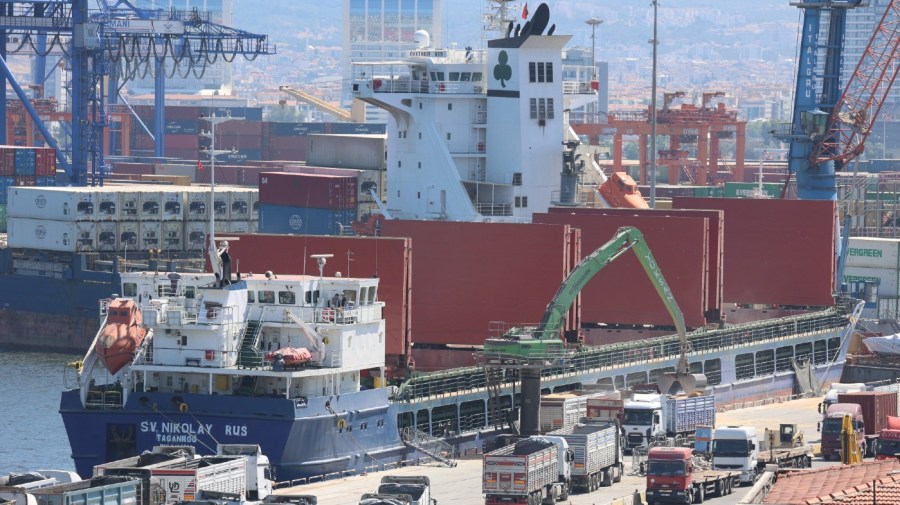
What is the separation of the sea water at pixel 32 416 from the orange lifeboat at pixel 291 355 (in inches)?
233

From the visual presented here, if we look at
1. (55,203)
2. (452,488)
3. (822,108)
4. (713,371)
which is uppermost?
(822,108)

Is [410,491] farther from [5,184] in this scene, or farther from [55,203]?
[5,184]

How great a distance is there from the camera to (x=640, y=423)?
147 ft

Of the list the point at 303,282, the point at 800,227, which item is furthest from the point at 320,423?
the point at 800,227

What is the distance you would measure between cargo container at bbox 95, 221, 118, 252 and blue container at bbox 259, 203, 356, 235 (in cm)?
716

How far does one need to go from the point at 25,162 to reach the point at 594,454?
2152 inches

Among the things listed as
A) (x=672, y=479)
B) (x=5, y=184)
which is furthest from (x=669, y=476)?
(x=5, y=184)

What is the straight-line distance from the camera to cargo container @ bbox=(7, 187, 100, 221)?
76.2m

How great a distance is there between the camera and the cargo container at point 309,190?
230 feet

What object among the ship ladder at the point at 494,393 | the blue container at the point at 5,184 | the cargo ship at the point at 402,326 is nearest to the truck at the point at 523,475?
the cargo ship at the point at 402,326

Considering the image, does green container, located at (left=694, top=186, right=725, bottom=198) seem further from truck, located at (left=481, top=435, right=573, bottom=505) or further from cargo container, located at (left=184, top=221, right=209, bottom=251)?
truck, located at (left=481, top=435, right=573, bottom=505)

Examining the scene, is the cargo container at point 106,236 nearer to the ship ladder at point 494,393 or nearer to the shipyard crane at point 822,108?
the shipyard crane at point 822,108

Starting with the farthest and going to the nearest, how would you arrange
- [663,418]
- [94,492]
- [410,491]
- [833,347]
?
[833,347]
[663,418]
[410,491]
[94,492]

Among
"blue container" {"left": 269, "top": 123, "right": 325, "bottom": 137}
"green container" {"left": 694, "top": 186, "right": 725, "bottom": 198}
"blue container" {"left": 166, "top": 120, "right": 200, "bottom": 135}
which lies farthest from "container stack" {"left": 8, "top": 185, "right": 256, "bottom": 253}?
"blue container" {"left": 166, "top": 120, "right": 200, "bottom": 135}
